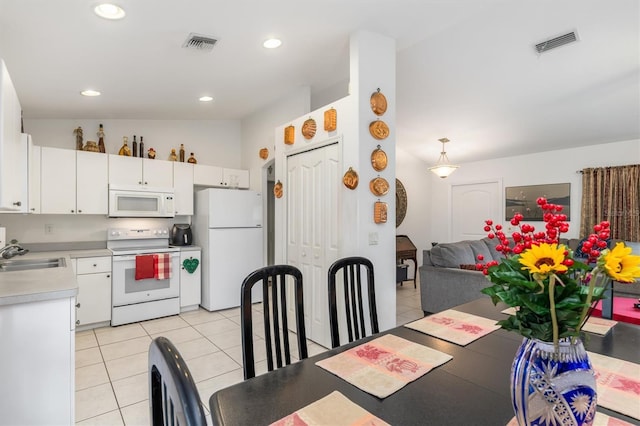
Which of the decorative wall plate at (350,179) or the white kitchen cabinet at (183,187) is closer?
the decorative wall plate at (350,179)

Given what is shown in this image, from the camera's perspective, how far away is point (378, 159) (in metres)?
2.89

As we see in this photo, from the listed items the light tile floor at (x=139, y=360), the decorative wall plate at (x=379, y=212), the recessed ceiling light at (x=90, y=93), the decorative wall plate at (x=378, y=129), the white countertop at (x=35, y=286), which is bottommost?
the light tile floor at (x=139, y=360)

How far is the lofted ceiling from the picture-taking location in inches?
88.1

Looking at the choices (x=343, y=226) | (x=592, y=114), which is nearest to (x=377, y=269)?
(x=343, y=226)

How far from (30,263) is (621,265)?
395 centimetres

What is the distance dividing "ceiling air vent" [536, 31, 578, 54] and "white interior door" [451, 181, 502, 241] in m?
3.33

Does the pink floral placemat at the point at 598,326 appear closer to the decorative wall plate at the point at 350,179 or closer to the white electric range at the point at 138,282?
the decorative wall plate at the point at 350,179

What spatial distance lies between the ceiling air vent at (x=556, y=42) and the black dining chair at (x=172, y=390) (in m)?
4.11

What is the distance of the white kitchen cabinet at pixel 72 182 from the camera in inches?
141

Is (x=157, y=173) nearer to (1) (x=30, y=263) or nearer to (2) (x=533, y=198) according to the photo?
(1) (x=30, y=263)

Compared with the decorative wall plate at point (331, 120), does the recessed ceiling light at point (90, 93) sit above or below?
above

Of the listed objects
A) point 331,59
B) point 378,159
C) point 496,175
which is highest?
point 331,59

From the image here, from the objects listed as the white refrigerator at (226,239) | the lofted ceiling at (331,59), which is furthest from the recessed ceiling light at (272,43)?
the white refrigerator at (226,239)

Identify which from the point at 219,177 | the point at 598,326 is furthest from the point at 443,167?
the point at 598,326
